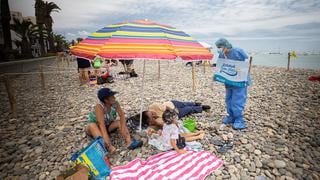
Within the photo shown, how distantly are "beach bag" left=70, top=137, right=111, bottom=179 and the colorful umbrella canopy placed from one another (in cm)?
137

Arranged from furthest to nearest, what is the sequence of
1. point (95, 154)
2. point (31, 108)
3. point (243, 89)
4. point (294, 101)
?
point (294, 101), point (31, 108), point (243, 89), point (95, 154)

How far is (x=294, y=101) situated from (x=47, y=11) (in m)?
43.1

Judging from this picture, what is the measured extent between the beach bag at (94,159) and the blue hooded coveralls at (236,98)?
310 cm

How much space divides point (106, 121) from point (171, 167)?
168cm

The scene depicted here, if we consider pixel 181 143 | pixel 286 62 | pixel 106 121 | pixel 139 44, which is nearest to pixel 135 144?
pixel 106 121

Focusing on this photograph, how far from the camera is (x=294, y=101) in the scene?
7.21 meters

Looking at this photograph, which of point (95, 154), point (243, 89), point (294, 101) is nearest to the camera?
point (95, 154)

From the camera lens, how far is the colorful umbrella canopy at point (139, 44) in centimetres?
288

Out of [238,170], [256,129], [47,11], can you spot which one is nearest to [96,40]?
[238,170]

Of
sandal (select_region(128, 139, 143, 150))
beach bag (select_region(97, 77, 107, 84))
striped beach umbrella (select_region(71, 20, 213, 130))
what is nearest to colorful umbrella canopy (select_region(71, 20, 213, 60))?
striped beach umbrella (select_region(71, 20, 213, 130))

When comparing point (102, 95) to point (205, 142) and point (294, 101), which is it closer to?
point (205, 142)

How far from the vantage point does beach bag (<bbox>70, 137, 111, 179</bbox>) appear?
301 cm

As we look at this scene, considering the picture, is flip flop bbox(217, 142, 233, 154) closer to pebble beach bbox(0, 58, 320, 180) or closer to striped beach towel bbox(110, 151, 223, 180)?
pebble beach bbox(0, 58, 320, 180)

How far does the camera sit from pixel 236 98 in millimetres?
4766
